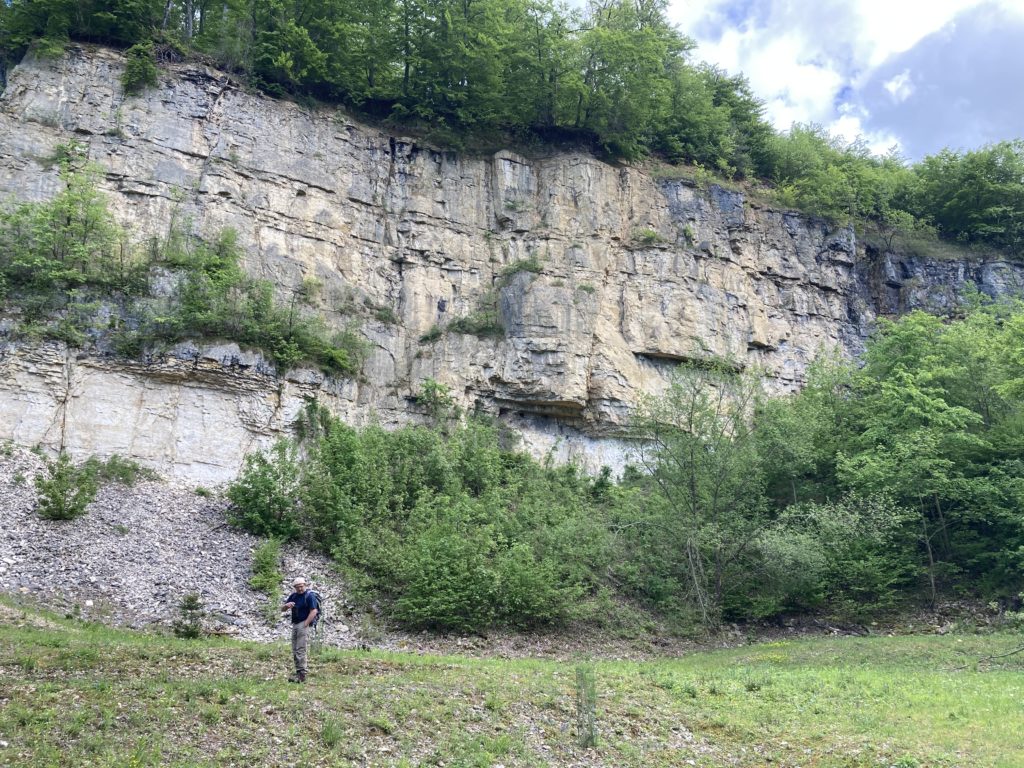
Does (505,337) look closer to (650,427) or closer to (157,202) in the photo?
(650,427)

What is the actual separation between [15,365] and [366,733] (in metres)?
17.7

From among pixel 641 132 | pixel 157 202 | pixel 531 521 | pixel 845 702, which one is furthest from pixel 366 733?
pixel 641 132

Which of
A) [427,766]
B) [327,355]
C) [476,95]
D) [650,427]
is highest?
[476,95]

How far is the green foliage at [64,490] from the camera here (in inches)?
739

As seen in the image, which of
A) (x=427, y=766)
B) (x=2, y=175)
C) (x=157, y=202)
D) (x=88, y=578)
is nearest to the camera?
(x=427, y=766)

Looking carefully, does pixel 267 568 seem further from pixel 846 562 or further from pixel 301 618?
pixel 846 562

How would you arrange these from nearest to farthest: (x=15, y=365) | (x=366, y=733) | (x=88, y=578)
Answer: (x=366, y=733) < (x=88, y=578) < (x=15, y=365)

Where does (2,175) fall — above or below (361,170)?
below

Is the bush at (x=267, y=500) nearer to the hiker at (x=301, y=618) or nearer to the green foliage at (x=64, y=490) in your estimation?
the green foliage at (x=64, y=490)

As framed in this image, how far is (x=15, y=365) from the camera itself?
22.4 metres

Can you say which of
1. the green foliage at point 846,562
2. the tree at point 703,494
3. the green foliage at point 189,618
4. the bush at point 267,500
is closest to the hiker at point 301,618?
the green foliage at point 189,618

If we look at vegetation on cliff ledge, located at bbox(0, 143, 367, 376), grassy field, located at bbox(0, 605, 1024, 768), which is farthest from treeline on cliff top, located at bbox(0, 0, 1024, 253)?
grassy field, located at bbox(0, 605, 1024, 768)

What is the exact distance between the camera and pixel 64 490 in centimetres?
1919

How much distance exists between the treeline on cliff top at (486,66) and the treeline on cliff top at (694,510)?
14045mm
